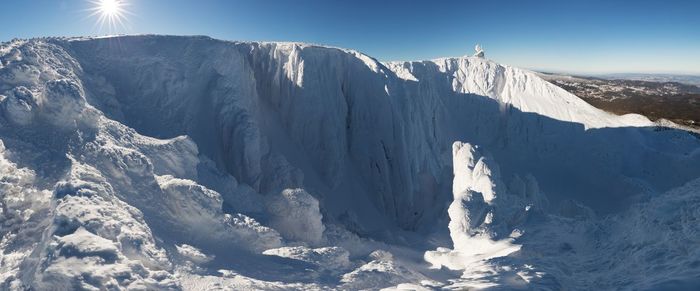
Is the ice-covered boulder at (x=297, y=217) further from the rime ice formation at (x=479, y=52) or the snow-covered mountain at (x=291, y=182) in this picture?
the rime ice formation at (x=479, y=52)

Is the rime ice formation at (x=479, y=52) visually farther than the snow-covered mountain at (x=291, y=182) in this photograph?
Yes

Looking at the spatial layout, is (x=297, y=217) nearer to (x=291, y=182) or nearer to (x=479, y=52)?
(x=291, y=182)

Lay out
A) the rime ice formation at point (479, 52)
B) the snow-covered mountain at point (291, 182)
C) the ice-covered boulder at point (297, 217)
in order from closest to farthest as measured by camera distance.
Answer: the snow-covered mountain at point (291, 182) → the ice-covered boulder at point (297, 217) → the rime ice formation at point (479, 52)

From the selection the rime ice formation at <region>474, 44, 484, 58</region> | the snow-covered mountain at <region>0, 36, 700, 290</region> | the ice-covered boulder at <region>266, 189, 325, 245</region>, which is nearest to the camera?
the snow-covered mountain at <region>0, 36, 700, 290</region>

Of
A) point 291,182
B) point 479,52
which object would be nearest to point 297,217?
point 291,182

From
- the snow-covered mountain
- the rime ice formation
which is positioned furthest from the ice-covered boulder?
the rime ice formation

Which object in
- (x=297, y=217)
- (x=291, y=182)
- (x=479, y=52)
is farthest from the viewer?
(x=479, y=52)

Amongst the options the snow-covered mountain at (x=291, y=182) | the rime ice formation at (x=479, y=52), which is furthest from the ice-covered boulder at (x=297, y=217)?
the rime ice formation at (x=479, y=52)

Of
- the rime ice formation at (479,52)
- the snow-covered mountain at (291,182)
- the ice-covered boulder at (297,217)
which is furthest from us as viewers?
the rime ice formation at (479,52)

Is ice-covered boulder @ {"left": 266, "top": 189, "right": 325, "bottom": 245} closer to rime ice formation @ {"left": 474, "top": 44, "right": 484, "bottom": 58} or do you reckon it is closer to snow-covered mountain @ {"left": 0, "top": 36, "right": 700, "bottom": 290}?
snow-covered mountain @ {"left": 0, "top": 36, "right": 700, "bottom": 290}
